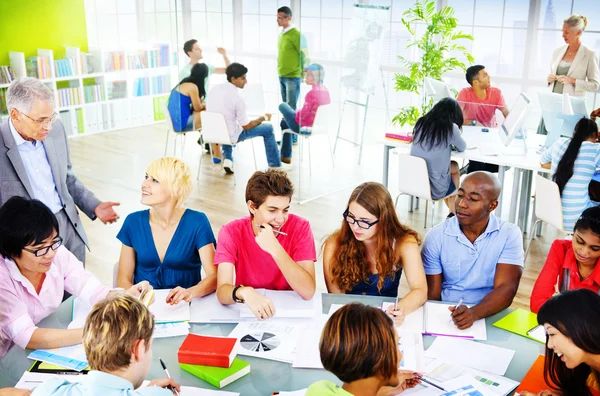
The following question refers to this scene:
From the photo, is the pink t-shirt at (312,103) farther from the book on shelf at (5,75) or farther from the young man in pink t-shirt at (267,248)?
the book on shelf at (5,75)

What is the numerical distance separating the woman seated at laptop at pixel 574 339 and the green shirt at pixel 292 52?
14.6 feet

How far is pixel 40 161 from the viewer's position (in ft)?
10.8

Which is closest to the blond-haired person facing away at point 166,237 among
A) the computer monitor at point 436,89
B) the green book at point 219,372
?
the green book at point 219,372

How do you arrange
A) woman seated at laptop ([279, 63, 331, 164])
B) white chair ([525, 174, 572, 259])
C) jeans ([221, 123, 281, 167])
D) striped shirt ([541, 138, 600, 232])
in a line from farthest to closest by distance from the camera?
1. jeans ([221, 123, 281, 167])
2. woman seated at laptop ([279, 63, 331, 164])
3. white chair ([525, 174, 572, 259])
4. striped shirt ([541, 138, 600, 232])

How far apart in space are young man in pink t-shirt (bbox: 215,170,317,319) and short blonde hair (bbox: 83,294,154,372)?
2.59ft

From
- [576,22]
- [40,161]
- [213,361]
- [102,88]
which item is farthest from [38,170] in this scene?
[102,88]

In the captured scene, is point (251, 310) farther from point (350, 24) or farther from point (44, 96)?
point (350, 24)

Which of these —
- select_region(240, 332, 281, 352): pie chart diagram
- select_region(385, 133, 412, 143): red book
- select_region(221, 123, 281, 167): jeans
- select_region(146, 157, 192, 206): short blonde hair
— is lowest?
select_region(221, 123, 281, 167): jeans

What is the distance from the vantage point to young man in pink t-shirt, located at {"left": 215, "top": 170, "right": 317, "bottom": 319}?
2.75m


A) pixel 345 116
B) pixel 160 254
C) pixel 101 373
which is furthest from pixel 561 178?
pixel 101 373

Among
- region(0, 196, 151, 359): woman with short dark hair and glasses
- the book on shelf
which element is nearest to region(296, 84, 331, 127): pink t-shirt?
→ region(0, 196, 151, 359): woman with short dark hair and glasses

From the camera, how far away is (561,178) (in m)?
4.52

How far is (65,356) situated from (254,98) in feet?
16.1

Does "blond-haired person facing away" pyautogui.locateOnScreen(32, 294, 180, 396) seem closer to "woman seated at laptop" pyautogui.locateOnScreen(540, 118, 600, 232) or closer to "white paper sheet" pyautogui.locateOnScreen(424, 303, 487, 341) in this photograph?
"white paper sheet" pyautogui.locateOnScreen(424, 303, 487, 341)
